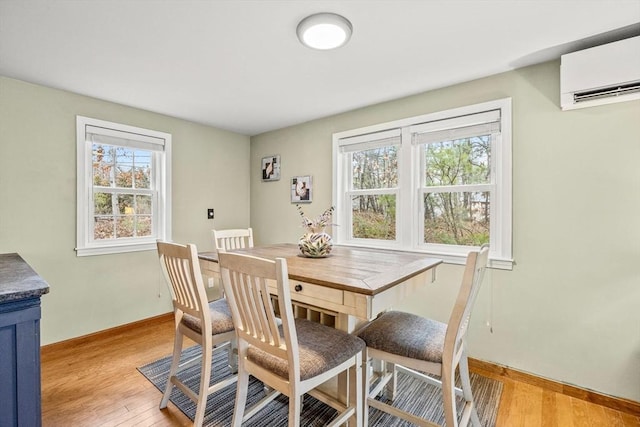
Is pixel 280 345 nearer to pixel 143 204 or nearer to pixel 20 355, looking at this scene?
Result: pixel 20 355

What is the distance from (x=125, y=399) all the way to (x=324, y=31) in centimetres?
260

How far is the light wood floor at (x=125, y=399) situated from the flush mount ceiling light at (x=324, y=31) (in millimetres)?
2352

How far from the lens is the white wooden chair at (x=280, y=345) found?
118 centimetres

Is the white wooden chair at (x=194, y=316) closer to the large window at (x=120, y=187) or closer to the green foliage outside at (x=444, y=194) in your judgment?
the large window at (x=120, y=187)

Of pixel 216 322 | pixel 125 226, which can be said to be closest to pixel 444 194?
pixel 216 322

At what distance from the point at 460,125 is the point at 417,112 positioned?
403 millimetres

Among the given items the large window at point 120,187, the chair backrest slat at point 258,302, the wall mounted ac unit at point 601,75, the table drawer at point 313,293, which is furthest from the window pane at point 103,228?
the wall mounted ac unit at point 601,75

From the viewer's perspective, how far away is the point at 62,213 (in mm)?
2576

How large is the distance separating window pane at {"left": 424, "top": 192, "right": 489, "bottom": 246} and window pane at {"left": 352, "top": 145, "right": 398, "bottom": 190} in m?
0.42

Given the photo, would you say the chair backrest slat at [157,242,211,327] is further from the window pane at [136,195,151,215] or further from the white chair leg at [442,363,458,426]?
the window pane at [136,195,151,215]

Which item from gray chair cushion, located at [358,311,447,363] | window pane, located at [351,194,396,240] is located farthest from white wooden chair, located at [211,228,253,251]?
gray chair cushion, located at [358,311,447,363]

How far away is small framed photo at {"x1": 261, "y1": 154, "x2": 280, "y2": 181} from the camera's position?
12.4 ft

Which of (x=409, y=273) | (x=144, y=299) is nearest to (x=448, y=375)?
(x=409, y=273)

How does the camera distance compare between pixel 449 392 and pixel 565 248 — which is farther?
pixel 565 248
